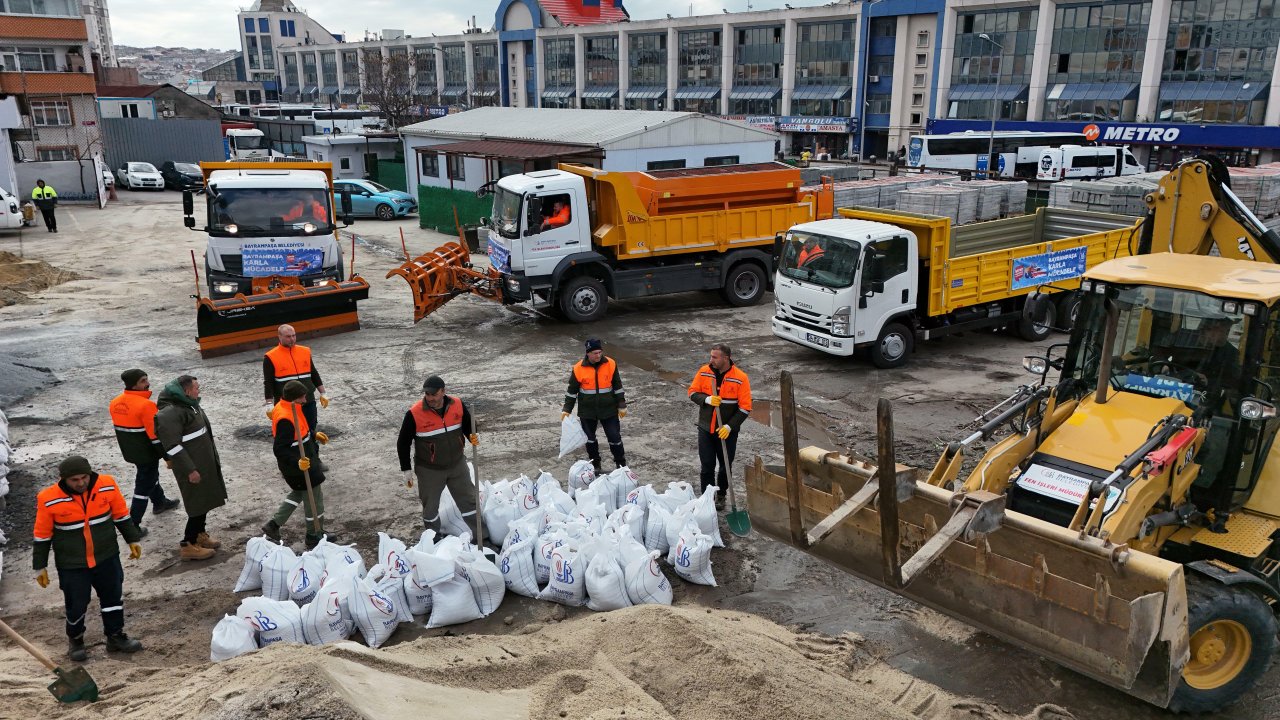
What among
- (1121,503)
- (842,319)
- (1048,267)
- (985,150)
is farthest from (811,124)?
(1121,503)

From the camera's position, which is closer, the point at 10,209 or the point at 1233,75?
the point at 10,209

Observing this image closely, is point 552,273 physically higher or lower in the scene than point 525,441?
higher

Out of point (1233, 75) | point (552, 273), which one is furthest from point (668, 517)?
point (1233, 75)

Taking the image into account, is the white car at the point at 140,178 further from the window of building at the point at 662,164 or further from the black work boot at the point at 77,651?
the black work boot at the point at 77,651

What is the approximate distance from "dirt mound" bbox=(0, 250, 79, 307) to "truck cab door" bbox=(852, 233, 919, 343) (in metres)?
15.1

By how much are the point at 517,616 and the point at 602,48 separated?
228 ft

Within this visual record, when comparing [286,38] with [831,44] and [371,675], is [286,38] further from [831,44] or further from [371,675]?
[371,675]

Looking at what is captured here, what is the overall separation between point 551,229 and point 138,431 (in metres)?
8.51

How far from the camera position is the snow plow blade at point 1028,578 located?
453cm

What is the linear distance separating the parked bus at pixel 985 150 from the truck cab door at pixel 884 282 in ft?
96.5

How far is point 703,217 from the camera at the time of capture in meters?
16.0

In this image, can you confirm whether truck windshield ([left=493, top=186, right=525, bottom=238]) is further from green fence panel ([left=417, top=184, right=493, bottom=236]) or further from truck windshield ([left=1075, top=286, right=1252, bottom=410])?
truck windshield ([left=1075, top=286, right=1252, bottom=410])

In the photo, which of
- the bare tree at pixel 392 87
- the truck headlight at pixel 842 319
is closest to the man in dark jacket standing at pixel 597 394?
the truck headlight at pixel 842 319

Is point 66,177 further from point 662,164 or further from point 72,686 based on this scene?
point 72,686
